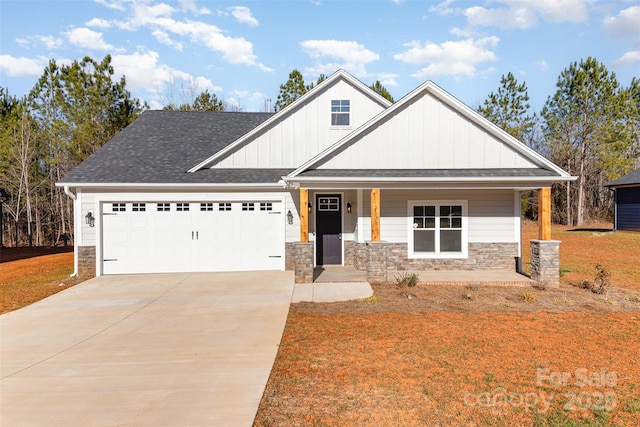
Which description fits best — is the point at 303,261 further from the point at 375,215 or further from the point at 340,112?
the point at 340,112

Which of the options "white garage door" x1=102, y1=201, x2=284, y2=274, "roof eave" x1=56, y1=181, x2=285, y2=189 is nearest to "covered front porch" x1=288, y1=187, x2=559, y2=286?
"white garage door" x1=102, y1=201, x2=284, y2=274

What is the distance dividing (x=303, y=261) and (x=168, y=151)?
23.6 feet

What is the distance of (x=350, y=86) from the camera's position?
43.2ft

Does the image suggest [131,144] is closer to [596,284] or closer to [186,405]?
[186,405]

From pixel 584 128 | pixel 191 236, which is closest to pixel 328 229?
pixel 191 236

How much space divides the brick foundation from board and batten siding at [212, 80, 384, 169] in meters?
4.71

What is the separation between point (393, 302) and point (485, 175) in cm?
470

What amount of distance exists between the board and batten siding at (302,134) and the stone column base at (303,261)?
3781 mm

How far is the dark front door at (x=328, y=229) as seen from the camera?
12352 mm

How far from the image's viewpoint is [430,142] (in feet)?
35.5

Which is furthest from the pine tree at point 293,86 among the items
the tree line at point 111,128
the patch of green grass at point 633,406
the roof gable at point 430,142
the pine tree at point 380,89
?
the patch of green grass at point 633,406

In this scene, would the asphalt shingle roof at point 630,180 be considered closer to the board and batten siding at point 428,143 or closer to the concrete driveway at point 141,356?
the board and batten siding at point 428,143

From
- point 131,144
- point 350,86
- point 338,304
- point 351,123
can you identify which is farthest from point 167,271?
point 350,86

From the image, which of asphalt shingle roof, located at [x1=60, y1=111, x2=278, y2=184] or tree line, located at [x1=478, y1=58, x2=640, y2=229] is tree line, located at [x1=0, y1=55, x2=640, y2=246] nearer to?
tree line, located at [x1=478, y1=58, x2=640, y2=229]
